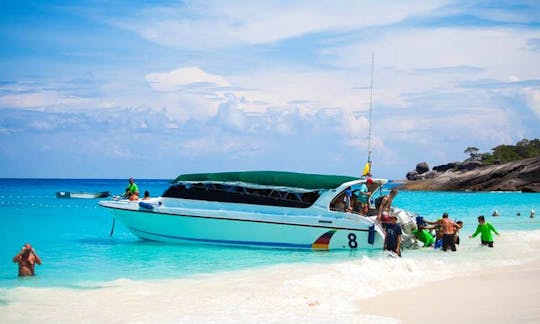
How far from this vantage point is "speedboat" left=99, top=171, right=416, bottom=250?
1847cm

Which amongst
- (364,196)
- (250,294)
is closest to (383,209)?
(364,196)

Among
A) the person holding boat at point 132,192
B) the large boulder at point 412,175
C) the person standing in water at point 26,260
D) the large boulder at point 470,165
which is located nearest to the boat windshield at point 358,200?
the person holding boat at point 132,192

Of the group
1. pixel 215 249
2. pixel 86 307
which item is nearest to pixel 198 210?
pixel 215 249

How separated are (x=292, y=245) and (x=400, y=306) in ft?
27.8

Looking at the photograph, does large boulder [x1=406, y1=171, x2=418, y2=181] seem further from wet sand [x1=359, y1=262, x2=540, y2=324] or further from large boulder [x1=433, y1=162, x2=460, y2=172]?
wet sand [x1=359, y1=262, x2=540, y2=324]

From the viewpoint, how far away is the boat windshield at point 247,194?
62.3ft

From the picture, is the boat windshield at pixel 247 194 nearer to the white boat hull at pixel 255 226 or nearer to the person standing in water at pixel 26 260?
the white boat hull at pixel 255 226

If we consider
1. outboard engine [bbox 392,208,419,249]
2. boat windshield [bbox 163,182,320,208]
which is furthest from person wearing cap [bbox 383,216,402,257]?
boat windshield [bbox 163,182,320,208]

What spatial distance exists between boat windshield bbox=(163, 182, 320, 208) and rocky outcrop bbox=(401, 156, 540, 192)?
6090 centimetres

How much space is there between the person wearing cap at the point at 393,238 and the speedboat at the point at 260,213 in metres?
0.53

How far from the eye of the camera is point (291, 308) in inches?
423

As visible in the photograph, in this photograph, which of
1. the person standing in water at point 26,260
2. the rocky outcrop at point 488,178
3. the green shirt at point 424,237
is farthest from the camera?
the rocky outcrop at point 488,178

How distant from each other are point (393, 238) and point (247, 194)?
458cm

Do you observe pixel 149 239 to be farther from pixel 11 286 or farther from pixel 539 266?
pixel 539 266
